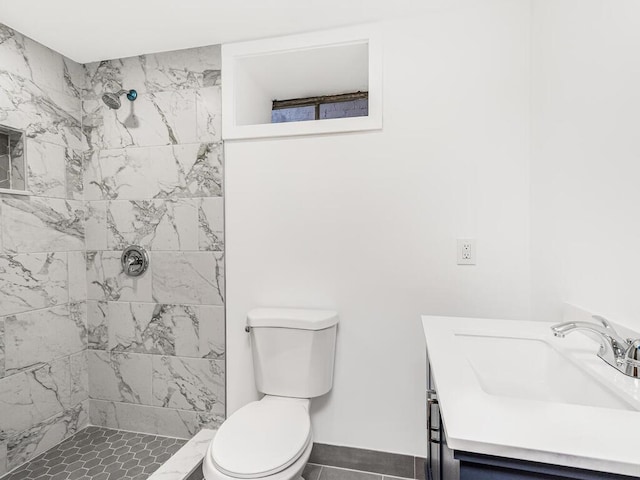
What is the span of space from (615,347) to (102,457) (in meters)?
2.29

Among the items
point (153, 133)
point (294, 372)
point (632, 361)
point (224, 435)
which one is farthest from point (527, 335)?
point (153, 133)

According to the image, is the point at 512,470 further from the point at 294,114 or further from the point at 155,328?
the point at 294,114

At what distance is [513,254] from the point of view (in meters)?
1.52

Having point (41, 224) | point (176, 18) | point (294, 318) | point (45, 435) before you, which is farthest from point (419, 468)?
point (176, 18)

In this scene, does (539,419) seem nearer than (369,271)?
Yes

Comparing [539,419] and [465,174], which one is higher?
[465,174]

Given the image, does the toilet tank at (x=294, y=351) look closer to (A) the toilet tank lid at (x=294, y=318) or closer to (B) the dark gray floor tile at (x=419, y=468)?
(A) the toilet tank lid at (x=294, y=318)

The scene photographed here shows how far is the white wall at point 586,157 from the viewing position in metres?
0.90

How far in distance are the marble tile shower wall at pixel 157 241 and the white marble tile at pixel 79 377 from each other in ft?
0.12

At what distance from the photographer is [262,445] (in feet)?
3.95

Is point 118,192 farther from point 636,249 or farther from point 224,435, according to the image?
point 636,249

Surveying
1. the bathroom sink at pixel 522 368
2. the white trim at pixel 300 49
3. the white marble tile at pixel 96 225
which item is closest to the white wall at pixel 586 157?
the bathroom sink at pixel 522 368

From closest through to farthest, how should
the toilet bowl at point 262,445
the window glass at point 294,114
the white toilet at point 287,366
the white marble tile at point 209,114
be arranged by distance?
the toilet bowl at point 262,445
the white toilet at point 287,366
the white marble tile at point 209,114
the window glass at point 294,114

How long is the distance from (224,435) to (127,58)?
2132 millimetres
